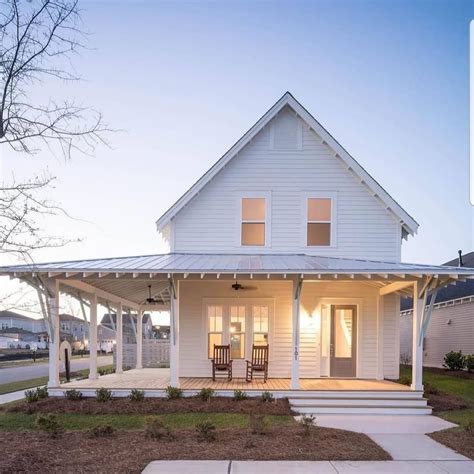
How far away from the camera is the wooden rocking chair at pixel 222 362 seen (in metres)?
12.7

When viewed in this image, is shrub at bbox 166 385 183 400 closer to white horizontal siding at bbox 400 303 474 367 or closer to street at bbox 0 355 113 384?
street at bbox 0 355 113 384

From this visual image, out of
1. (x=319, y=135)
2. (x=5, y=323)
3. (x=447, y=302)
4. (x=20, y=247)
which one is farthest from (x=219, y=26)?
(x=5, y=323)

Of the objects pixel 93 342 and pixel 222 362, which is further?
pixel 93 342

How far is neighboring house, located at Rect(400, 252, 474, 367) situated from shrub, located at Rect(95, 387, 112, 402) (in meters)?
16.0

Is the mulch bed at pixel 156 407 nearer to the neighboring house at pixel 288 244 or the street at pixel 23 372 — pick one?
the neighboring house at pixel 288 244

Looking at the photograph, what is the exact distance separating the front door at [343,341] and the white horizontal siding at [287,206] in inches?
64.7

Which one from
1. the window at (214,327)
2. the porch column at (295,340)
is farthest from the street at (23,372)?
the porch column at (295,340)

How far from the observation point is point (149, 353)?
70.4 feet

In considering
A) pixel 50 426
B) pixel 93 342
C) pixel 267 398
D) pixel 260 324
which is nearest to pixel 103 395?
pixel 50 426

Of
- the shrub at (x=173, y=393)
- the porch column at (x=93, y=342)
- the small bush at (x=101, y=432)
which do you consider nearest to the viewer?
the small bush at (x=101, y=432)

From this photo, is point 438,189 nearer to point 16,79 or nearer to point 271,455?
point 271,455

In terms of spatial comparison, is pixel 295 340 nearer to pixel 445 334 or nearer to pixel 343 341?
pixel 343 341

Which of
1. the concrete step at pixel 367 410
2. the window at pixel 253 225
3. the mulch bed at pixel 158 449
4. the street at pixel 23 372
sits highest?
the window at pixel 253 225

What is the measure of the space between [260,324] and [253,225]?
2805 millimetres
